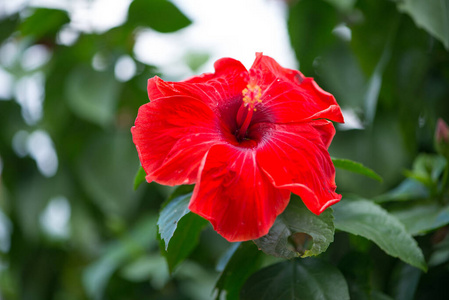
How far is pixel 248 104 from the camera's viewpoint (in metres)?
0.41

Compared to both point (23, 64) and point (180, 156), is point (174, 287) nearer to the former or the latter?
point (180, 156)

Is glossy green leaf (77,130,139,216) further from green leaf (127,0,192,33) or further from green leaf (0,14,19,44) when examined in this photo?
green leaf (0,14,19,44)

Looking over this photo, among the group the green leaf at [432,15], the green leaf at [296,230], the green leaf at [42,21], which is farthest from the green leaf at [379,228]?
the green leaf at [42,21]

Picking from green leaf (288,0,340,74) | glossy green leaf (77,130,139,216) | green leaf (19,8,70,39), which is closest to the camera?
green leaf (288,0,340,74)

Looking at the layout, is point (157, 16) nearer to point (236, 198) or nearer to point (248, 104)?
point (248, 104)

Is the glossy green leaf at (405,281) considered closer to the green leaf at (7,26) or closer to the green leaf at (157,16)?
the green leaf at (157,16)

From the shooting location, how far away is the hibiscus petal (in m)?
0.35

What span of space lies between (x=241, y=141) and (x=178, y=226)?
0.10 m

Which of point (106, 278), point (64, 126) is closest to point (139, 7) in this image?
point (64, 126)

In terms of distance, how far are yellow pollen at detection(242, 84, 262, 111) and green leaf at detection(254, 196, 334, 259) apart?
0.10m

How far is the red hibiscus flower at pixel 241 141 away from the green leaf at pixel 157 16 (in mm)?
752

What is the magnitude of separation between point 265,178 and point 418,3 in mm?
408

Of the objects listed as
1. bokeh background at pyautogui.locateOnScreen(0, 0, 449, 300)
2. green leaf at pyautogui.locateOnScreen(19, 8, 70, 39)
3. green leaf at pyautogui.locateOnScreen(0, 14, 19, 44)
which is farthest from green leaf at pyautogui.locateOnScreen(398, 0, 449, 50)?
green leaf at pyautogui.locateOnScreen(0, 14, 19, 44)

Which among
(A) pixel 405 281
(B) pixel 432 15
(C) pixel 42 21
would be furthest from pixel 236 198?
(C) pixel 42 21
